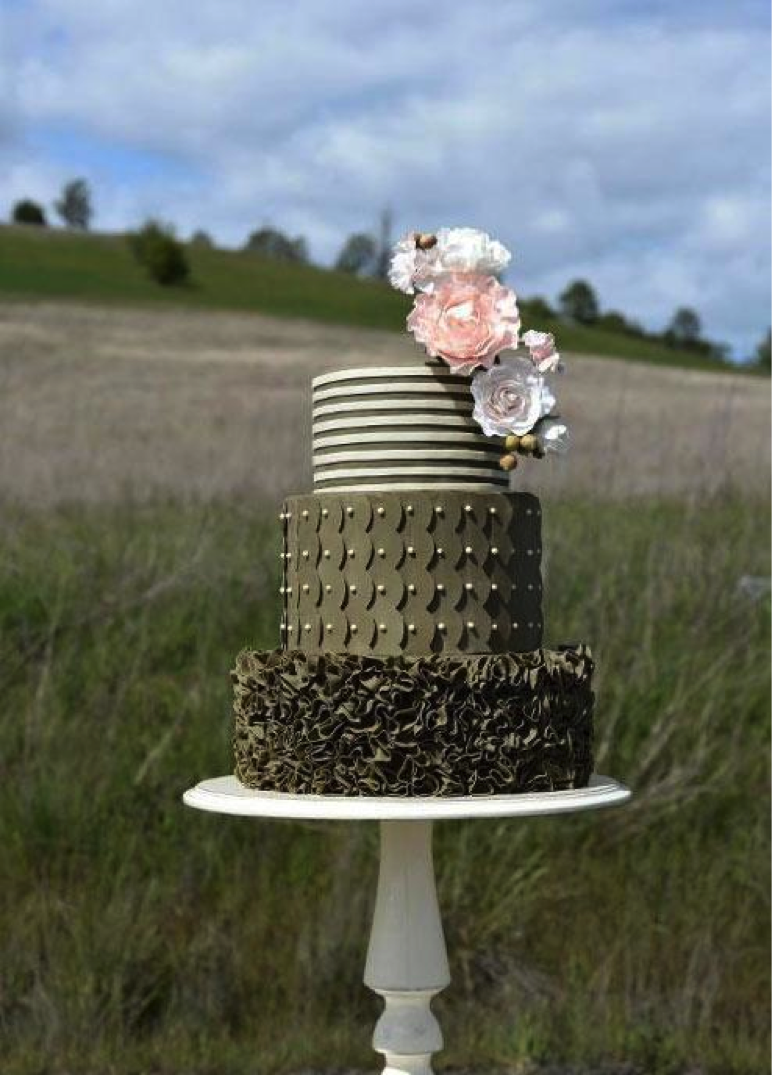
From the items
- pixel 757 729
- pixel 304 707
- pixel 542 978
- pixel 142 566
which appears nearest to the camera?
pixel 304 707

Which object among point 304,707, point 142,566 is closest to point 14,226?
point 142,566

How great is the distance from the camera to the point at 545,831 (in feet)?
19.3

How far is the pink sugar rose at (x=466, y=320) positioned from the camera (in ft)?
9.49

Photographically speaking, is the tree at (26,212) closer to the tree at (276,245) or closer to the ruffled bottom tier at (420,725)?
the tree at (276,245)

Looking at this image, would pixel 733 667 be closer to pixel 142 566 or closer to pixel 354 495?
pixel 142 566

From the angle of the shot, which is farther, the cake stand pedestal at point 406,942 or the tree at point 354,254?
the tree at point 354,254

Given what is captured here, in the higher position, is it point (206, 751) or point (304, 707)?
point (304, 707)

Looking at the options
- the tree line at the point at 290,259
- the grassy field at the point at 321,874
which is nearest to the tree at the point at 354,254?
the tree line at the point at 290,259

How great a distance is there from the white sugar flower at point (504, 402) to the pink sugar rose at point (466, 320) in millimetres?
29

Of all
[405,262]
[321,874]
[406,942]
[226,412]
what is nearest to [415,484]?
[405,262]

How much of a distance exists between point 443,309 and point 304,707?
0.70 m

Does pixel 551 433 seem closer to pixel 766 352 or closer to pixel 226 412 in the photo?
pixel 226 412

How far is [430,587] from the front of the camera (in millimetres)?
2836

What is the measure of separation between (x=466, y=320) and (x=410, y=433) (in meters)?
0.21
